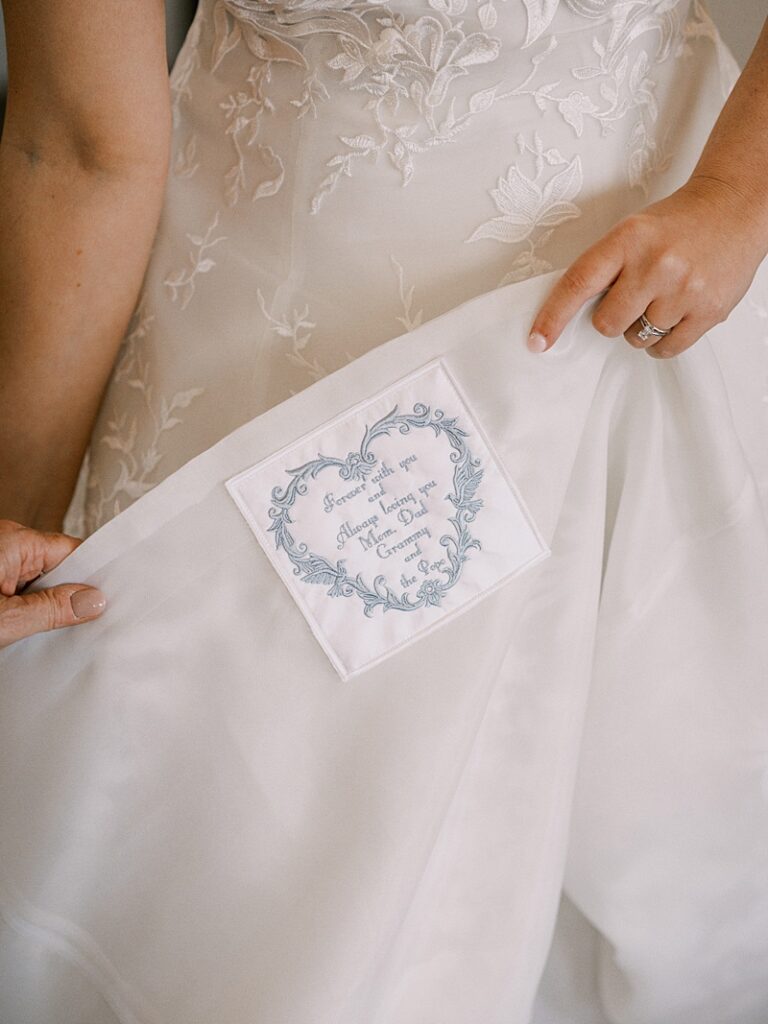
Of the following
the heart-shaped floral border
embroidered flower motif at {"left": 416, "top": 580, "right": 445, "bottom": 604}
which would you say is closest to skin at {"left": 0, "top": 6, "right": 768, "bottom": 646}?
the heart-shaped floral border

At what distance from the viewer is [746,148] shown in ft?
2.42

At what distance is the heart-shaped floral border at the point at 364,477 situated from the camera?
675 millimetres

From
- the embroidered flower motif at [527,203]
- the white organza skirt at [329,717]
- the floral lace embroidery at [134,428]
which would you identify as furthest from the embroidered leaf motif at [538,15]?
the floral lace embroidery at [134,428]

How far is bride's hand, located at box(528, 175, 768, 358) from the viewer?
0.67 meters

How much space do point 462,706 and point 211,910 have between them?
0.89ft

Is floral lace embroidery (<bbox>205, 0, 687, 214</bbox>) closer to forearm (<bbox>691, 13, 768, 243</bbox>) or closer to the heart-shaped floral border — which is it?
forearm (<bbox>691, 13, 768, 243</bbox>)

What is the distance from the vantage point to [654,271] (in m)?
0.66

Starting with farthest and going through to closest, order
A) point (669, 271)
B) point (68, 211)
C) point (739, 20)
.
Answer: point (739, 20) < point (68, 211) < point (669, 271)

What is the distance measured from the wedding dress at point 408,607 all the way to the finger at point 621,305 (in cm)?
3

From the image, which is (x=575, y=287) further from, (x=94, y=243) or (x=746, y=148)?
(x=94, y=243)

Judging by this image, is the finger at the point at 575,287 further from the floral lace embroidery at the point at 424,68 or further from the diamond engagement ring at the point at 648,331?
the floral lace embroidery at the point at 424,68

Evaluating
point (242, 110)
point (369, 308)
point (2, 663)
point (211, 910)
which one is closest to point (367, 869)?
point (211, 910)

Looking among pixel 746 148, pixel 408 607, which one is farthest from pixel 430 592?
pixel 746 148

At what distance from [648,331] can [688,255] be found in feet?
0.22
